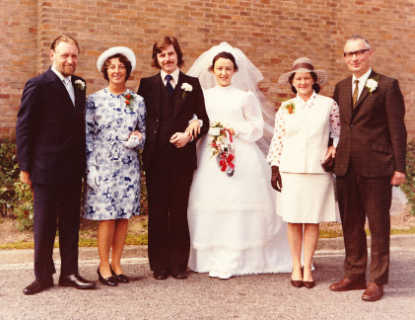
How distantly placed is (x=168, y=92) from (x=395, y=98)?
2.01m

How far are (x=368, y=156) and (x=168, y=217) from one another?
1928 mm

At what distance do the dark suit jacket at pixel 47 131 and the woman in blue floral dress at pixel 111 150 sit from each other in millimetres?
170

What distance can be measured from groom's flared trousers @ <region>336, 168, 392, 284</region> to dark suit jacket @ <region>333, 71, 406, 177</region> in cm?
11

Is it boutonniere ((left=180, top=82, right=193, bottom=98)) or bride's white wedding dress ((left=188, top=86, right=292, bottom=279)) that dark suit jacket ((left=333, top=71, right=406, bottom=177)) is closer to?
bride's white wedding dress ((left=188, top=86, right=292, bottom=279))

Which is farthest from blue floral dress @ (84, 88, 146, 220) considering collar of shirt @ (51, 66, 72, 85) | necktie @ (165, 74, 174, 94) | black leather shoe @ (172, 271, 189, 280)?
black leather shoe @ (172, 271, 189, 280)

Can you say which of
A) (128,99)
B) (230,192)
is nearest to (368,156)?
(230,192)

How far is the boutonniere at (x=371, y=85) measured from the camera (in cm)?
388

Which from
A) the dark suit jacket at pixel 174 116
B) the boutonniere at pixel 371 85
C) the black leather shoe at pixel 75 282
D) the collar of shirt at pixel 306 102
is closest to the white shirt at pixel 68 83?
the dark suit jacket at pixel 174 116

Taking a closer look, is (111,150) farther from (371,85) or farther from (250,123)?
(371,85)

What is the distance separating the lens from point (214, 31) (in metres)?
8.08

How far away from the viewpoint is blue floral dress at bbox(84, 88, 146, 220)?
13.5ft

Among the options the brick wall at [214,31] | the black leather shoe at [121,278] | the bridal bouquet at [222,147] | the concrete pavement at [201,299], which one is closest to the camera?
the concrete pavement at [201,299]

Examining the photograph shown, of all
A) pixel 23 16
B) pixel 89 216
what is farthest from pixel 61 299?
pixel 23 16

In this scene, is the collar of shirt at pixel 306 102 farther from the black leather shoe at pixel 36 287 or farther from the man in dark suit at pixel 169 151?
the black leather shoe at pixel 36 287
